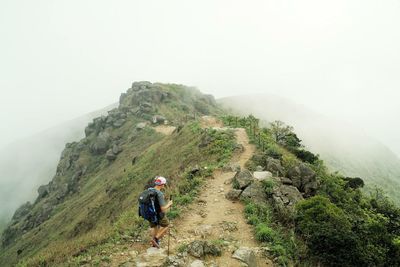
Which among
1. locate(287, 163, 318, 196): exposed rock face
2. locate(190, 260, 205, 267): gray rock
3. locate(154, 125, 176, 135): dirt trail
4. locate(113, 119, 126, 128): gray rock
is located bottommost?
locate(154, 125, 176, 135): dirt trail

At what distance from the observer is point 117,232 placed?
15609 millimetres

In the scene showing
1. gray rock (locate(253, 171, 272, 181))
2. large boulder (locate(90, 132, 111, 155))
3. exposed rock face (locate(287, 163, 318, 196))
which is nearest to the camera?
gray rock (locate(253, 171, 272, 181))

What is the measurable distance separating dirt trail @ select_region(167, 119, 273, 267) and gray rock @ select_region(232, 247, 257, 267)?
20 cm

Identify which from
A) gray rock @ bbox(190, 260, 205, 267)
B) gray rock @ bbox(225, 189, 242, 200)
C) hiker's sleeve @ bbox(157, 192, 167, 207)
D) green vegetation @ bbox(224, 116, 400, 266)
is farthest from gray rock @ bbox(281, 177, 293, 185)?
hiker's sleeve @ bbox(157, 192, 167, 207)

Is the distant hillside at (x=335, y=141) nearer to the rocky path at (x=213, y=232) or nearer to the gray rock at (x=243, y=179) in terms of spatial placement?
the gray rock at (x=243, y=179)

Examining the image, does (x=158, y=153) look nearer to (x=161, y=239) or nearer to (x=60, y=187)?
(x=161, y=239)

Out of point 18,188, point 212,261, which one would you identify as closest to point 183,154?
point 212,261

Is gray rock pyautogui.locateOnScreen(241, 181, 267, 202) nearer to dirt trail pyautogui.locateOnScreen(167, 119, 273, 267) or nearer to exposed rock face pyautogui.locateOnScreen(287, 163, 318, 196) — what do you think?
dirt trail pyautogui.locateOnScreen(167, 119, 273, 267)

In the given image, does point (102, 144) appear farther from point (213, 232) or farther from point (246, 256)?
point (246, 256)

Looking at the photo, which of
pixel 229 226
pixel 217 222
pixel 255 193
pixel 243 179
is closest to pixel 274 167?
pixel 243 179

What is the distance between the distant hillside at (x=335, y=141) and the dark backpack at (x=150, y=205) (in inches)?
A: 3380

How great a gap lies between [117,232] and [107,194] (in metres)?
31.2

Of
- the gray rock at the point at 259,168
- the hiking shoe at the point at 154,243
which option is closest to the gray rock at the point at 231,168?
the gray rock at the point at 259,168

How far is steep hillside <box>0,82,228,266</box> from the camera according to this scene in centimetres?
3578
